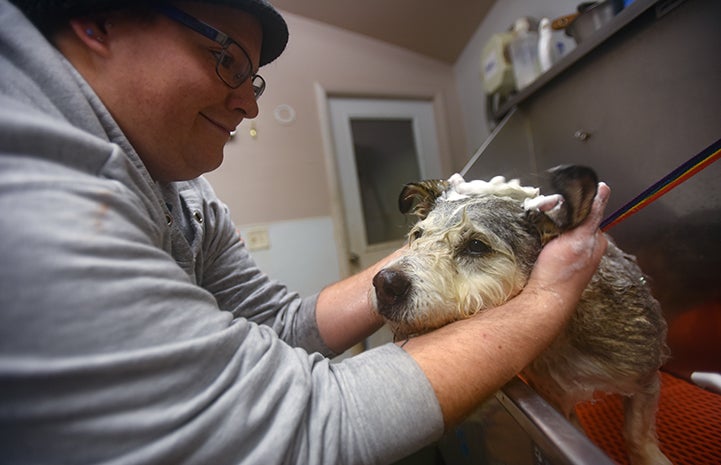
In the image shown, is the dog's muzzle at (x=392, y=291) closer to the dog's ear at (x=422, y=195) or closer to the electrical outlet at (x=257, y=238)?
the dog's ear at (x=422, y=195)

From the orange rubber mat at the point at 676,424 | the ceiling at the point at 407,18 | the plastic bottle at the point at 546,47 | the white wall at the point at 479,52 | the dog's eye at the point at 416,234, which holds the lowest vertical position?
the orange rubber mat at the point at 676,424

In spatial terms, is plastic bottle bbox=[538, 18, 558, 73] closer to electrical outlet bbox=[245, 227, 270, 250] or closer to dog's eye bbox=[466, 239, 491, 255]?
dog's eye bbox=[466, 239, 491, 255]

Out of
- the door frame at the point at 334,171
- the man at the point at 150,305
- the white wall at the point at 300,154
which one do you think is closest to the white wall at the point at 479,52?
the white wall at the point at 300,154

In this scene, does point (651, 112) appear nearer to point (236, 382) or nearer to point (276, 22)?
point (276, 22)

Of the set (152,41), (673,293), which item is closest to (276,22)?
(152,41)

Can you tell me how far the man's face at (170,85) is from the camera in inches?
26.4

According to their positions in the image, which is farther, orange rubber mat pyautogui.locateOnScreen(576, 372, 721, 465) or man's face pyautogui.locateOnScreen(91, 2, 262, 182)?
orange rubber mat pyautogui.locateOnScreen(576, 372, 721, 465)

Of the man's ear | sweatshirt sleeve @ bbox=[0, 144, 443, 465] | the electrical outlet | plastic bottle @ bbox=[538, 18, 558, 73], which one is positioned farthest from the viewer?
the electrical outlet

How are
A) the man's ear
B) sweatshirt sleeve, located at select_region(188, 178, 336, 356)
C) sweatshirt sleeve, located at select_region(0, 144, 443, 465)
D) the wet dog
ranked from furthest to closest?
sweatshirt sleeve, located at select_region(188, 178, 336, 356), the wet dog, the man's ear, sweatshirt sleeve, located at select_region(0, 144, 443, 465)

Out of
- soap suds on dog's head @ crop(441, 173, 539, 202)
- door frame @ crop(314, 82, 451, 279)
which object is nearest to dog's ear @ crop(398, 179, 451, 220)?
soap suds on dog's head @ crop(441, 173, 539, 202)

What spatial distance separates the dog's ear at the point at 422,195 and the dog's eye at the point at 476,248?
0.91 ft

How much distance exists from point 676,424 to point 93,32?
2105 millimetres

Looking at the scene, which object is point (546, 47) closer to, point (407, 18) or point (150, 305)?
point (407, 18)

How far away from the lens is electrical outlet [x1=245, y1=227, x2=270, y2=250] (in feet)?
9.59
